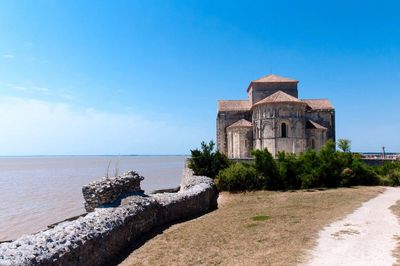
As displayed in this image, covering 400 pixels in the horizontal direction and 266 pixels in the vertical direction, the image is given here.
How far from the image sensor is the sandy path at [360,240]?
7.13m

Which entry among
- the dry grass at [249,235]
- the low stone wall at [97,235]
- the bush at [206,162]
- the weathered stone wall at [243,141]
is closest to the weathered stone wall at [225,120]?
the weathered stone wall at [243,141]

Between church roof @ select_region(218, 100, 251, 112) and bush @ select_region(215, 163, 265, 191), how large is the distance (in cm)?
1697

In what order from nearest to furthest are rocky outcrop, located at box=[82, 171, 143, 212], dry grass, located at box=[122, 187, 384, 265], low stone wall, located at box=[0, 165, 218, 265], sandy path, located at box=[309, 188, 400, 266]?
low stone wall, located at box=[0, 165, 218, 265]
sandy path, located at box=[309, 188, 400, 266]
dry grass, located at box=[122, 187, 384, 265]
rocky outcrop, located at box=[82, 171, 143, 212]

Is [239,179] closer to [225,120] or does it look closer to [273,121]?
[273,121]

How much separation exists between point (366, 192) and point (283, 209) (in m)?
7.14

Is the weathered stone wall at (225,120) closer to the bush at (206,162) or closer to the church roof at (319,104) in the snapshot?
the church roof at (319,104)

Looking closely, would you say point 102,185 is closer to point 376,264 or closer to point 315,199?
point 376,264

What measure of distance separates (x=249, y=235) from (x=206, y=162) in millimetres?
13976

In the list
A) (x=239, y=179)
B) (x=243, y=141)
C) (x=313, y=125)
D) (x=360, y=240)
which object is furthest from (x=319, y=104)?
(x=360, y=240)

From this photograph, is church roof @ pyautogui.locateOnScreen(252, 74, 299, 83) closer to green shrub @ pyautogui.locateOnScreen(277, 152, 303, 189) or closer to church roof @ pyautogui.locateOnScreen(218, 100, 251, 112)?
church roof @ pyautogui.locateOnScreen(218, 100, 251, 112)

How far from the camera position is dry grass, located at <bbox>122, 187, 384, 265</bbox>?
767cm

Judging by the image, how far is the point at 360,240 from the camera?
8.70m

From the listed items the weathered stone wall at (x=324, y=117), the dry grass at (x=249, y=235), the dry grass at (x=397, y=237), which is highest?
the weathered stone wall at (x=324, y=117)

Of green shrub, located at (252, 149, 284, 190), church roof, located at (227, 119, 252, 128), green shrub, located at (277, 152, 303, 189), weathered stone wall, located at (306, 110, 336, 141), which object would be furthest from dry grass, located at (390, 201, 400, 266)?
weathered stone wall, located at (306, 110, 336, 141)
